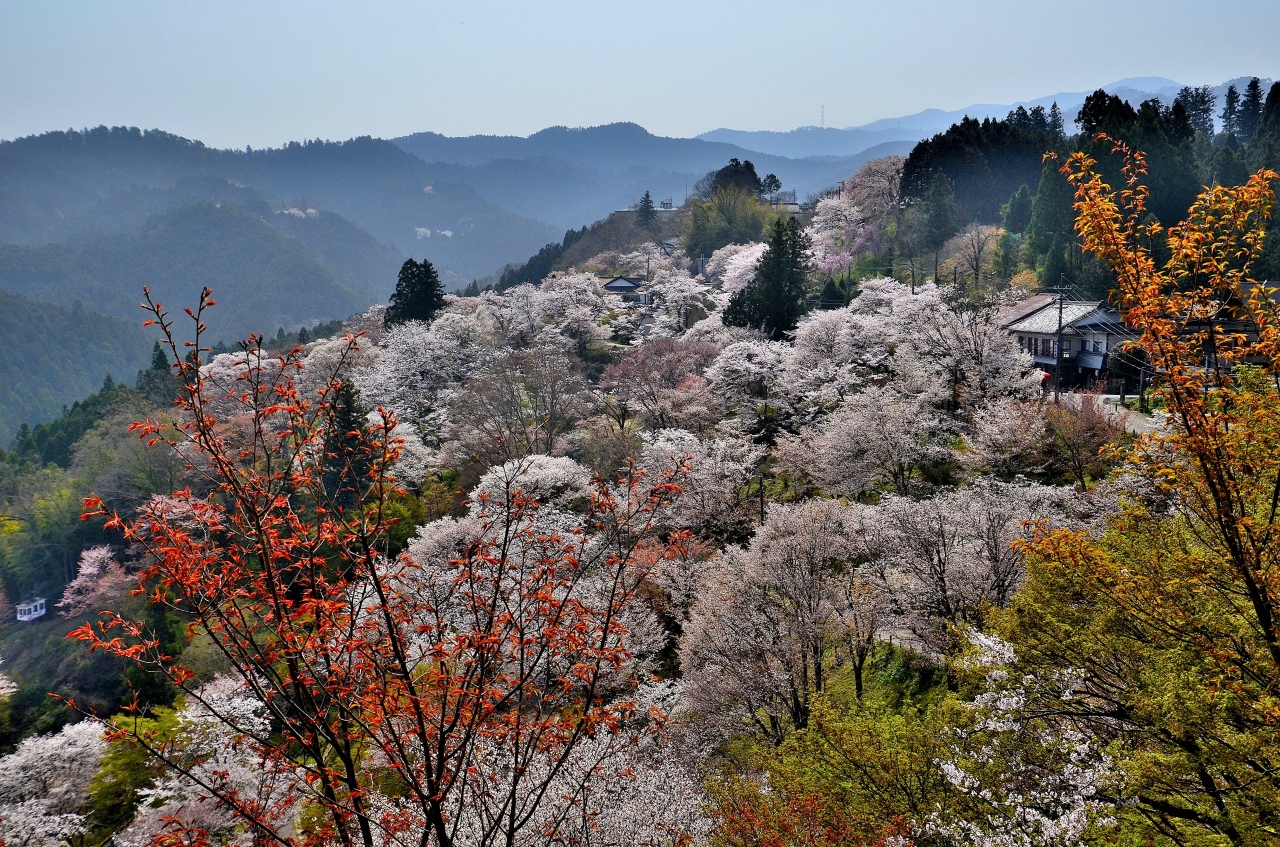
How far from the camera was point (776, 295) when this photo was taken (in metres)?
38.5

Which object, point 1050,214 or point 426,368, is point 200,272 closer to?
point 426,368

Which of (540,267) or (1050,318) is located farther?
(540,267)

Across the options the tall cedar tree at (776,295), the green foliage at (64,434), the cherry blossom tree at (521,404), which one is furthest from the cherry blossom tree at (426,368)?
the green foliage at (64,434)

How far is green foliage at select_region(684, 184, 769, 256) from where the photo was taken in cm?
6531

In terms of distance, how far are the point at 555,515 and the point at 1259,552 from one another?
20.2 meters

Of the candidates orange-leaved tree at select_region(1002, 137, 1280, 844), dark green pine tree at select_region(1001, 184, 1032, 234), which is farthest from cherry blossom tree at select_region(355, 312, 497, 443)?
dark green pine tree at select_region(1001, 184, 1032, 234)

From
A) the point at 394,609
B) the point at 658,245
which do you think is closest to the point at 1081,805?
the point at 394,609

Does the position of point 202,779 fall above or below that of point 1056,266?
below

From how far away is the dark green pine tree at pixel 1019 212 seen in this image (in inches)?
1758

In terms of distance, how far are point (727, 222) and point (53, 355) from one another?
115m

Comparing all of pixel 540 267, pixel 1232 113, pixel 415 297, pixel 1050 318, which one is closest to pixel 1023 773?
pixel 1050 318

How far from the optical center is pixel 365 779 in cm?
1423

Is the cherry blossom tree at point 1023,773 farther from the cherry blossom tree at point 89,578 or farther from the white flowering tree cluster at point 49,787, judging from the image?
the cherry blossom tree at point 89,578

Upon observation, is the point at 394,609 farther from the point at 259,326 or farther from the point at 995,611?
the point at 259,326
